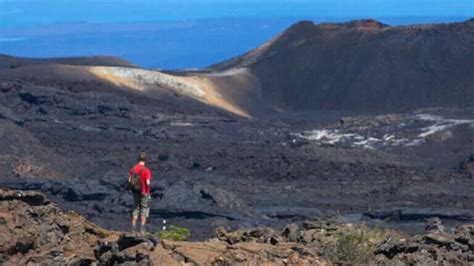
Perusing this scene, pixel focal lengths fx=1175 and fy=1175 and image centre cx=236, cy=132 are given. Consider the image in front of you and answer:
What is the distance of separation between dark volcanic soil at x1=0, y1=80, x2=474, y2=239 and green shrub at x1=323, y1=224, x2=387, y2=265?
497 inches

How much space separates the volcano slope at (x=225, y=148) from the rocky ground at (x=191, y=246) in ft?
38.2

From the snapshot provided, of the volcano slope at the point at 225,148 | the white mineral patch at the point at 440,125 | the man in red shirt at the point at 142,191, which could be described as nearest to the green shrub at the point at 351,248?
the man in red shirt at the point at 142,191

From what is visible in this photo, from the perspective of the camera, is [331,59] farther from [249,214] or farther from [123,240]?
[123,240]

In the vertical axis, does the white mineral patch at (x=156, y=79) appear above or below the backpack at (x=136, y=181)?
above

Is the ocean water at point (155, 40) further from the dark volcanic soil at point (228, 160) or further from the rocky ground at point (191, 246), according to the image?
the rocky ground at point (191, 246)

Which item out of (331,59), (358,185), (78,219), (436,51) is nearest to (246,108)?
(331,59)

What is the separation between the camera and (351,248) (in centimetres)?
1094

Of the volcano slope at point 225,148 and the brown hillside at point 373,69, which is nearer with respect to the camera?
the volcano slope at point 225,148

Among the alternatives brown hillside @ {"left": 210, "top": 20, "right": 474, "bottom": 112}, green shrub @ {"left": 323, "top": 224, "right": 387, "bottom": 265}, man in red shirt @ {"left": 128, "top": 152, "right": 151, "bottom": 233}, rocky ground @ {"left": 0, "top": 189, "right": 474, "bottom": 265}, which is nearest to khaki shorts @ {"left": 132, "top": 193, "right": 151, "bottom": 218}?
man in red shirt @ {"left": 128, "top": 152, "right": 151, "bottom": 233}

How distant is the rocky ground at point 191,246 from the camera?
387 inches

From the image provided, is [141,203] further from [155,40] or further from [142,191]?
[155,40]

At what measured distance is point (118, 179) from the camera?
3241 centimetres

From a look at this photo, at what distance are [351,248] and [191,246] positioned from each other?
5.47 ft

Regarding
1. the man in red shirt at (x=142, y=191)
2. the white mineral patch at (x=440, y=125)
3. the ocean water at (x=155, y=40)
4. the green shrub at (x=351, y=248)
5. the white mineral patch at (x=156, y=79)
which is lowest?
the white mineral patch at (x=440, y=125)
